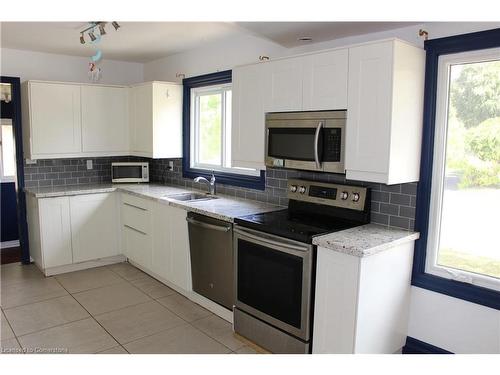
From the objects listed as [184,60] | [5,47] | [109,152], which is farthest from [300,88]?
[5,47]

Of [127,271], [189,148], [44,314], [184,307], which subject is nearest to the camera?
[44,314]

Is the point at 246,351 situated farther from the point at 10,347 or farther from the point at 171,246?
the point at 10,347

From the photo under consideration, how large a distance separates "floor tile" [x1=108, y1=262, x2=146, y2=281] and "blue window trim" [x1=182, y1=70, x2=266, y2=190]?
1.18 metres

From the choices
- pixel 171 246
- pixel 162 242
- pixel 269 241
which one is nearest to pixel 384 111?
pixel 269 241

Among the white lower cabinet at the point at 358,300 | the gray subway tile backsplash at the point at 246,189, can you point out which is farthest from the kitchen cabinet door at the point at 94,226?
the white lower cabinet at the point at 358,300

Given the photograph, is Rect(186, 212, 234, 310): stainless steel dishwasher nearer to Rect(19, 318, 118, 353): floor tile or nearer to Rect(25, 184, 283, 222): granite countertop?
Rect(25, 184, 283, 222): granite countertop

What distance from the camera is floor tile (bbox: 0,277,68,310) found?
11.8 feet

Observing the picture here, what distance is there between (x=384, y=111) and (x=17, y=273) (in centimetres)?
405

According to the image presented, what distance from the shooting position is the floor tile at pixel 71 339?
Result: 2.83 meters

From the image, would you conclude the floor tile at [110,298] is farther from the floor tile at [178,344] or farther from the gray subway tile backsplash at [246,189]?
the gray subway tile backsplash at [246,189]

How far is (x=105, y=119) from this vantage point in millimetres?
4758

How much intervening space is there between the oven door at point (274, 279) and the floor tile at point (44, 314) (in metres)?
1.44

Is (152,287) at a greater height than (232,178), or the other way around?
(232,178)

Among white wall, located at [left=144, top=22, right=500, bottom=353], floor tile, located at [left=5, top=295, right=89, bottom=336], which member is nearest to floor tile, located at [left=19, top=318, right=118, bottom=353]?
floor tile, located at [left=5, top=295, right=89, bottom=336]
